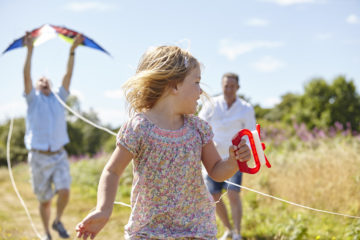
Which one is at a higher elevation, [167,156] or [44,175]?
[167,156]

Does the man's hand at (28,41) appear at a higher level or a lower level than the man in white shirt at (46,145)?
higher

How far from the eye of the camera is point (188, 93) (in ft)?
7.42

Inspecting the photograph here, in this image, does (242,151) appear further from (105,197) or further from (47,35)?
(47,35)

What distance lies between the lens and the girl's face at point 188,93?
2.25m

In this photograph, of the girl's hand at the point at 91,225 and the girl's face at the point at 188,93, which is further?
the girl's face at the point at 188,93

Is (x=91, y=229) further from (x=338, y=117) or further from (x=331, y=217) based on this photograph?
(x=338, y=117)

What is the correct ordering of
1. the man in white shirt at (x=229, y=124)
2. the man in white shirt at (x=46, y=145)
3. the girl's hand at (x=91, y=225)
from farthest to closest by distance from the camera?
the man in white shirt at (x=46, y=145) → the man in white shirt at (x=229, y=124) → the girl's hand at (x=91, y=225)

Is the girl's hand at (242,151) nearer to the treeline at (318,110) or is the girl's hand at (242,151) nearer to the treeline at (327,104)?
the treeline at (318,110)

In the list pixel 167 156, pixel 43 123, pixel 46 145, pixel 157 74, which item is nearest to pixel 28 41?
pixel 43 123

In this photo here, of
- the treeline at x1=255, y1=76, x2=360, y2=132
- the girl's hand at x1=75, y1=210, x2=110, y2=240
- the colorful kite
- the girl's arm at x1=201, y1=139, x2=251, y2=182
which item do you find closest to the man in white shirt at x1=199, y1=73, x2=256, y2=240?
the colorful kite

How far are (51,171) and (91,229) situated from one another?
12.8ft

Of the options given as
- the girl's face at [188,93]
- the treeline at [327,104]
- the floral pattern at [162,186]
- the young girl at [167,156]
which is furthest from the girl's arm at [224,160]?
the treeline at [327,104]

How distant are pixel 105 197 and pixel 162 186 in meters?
0.34

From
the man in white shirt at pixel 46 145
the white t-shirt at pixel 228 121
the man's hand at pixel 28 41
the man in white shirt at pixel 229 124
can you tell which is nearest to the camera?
the man in white shirt at pixel 229 124
